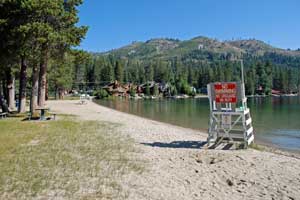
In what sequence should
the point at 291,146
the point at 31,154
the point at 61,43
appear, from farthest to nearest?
the point at 61,43 → the point at 291,146 → the point at 31,154

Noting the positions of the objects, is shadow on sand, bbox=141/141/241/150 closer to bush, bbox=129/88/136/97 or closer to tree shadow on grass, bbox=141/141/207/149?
tree shadow on grass, bbox=141/141/207/149

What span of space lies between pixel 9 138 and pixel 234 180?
10413mm

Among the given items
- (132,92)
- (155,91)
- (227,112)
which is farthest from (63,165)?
(155,91)

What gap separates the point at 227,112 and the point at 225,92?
783mm

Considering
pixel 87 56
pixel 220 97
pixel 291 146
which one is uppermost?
pixel 87 56

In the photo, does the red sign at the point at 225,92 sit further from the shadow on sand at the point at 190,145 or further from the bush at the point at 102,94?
the bush at the point at 102,94

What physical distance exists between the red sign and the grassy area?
396 cm

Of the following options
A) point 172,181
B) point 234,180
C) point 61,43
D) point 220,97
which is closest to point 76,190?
Answer: point 172,181

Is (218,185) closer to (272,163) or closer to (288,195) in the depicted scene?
(288,195)

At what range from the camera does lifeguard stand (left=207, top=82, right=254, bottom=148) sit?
13.9m

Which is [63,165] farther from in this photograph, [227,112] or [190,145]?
[227,112]

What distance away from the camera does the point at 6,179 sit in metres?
8.66

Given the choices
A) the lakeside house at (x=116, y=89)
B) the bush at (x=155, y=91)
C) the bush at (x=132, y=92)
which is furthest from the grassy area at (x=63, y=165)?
the bush at (x=155, y=91)

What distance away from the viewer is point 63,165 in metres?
10.3
